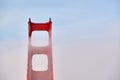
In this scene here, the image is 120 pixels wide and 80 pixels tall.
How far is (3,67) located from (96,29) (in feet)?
5.33

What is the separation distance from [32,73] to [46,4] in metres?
1.15

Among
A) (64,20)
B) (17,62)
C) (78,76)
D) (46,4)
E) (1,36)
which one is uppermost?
(46,4)

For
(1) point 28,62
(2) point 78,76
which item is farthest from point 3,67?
(2) point 78,76

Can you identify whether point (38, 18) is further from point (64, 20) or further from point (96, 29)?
point (96, 29)

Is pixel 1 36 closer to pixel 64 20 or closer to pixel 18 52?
pixel 18 52

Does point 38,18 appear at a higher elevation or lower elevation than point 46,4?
lower

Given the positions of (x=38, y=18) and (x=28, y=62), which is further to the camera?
(x=38, y=18)

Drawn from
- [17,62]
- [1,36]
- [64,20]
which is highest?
[64,20]

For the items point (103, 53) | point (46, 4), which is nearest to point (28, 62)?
point (46, 4)

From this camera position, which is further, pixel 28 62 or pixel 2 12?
pixel 2 12

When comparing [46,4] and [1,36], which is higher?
[46,4]

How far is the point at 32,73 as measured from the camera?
3.15 metres

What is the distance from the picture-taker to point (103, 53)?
3.38m

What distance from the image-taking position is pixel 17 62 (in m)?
3.32
